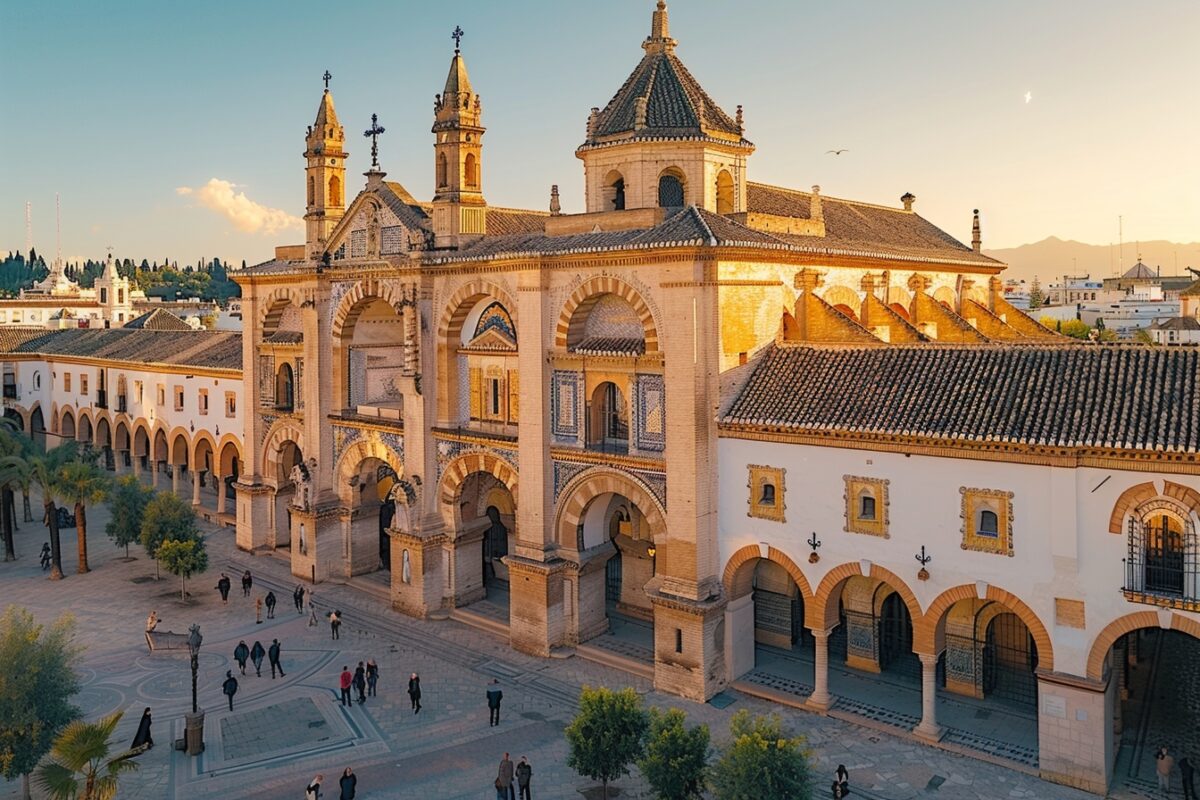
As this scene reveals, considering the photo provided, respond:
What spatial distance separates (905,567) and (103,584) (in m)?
26.4

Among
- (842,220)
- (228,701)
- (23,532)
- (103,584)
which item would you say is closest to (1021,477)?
(842,220)

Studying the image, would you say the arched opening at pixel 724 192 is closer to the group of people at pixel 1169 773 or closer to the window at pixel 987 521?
the window at pixel 987 521

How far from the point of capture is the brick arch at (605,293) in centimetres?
2237

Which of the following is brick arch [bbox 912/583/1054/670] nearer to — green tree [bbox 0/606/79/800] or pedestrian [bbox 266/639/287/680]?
pedestrian [bbox 266/639/287/680]

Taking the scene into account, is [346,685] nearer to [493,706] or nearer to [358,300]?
[493,706]

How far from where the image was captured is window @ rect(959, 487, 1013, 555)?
58.8ft

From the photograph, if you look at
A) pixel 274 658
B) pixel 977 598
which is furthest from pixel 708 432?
pixel 274 658

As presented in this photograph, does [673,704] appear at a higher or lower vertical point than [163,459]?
lower

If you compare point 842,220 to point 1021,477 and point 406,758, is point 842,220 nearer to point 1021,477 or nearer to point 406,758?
point 1021,477

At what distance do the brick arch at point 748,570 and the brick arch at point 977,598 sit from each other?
2.53 metres

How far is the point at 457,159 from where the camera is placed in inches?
1084

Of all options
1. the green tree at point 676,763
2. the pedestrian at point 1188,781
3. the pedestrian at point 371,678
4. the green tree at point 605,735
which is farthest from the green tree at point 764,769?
the pedestrian at point 371,678

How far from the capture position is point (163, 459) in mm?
44844

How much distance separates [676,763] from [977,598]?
739 centimetres
